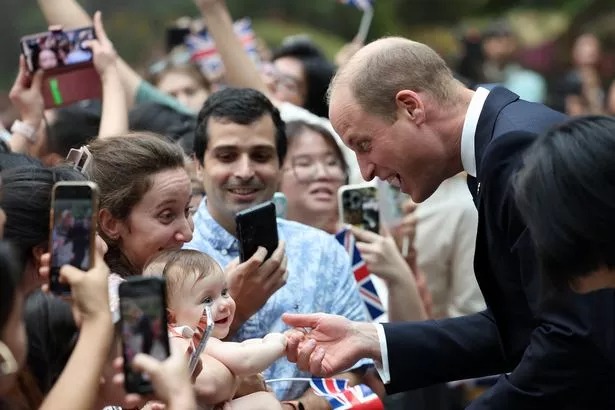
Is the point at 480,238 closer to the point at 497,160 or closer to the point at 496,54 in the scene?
the point at 497,160

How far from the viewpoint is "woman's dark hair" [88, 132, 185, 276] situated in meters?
4.41

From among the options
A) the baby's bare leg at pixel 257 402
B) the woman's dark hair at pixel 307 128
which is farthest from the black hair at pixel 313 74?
the baby's bare leg at pixel 257 402

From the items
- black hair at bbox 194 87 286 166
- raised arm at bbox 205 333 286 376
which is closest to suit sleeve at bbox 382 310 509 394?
raised arm at bbox 205 333 286 376

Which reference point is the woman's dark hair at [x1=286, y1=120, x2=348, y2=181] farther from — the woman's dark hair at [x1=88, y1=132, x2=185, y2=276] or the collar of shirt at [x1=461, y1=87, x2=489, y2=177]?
the collar of shirt at [x1=461, y1=87, x2=489, y2=177]

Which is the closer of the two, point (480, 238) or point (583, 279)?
point (583, 279)

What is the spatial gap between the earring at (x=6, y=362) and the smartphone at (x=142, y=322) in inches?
11.1

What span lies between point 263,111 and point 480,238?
143 cm

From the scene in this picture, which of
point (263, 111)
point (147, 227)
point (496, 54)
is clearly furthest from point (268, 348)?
point (496, 54)

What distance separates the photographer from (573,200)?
10.9 ft

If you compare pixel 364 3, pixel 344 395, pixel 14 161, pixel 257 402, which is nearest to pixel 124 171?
pixel 14 161

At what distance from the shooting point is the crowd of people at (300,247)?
333cm

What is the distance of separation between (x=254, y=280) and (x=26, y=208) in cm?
115

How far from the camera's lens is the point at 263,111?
5.38 m

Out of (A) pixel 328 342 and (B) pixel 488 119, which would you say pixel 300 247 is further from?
(B) pixel 488 119
